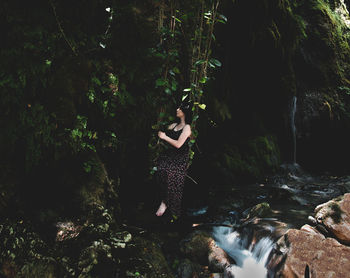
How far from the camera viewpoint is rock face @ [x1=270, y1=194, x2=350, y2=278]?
8.77ft

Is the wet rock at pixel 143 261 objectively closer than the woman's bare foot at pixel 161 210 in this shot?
Yes

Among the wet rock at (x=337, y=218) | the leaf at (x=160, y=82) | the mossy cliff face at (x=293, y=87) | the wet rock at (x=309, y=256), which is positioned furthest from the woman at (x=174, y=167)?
the mossy cliff face at (x=293, y=87)

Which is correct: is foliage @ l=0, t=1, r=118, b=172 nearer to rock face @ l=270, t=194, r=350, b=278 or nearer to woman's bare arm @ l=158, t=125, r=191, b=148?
woman's bare arm @ l=158, t=125, r=191, b=148

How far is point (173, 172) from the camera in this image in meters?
3.49

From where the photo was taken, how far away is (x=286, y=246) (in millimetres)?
3055

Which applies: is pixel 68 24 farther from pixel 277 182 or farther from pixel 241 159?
pixel 277 182

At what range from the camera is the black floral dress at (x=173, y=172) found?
3502mm

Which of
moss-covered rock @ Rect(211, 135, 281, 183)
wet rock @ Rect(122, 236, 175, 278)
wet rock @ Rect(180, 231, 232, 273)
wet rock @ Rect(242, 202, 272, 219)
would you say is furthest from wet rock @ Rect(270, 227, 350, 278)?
moss-covered rock @ Rect(211, 135, 281, 183)

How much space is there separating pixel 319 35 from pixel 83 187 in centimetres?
1141

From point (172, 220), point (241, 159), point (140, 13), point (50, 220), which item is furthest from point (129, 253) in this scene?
point (241, 159)

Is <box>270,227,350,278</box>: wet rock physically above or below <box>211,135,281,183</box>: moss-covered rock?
above

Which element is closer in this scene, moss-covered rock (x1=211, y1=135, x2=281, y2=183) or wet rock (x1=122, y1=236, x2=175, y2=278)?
wet rock (x1=122, y1=236, x2=175, y2=278)

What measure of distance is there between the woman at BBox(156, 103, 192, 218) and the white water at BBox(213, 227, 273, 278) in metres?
1.06

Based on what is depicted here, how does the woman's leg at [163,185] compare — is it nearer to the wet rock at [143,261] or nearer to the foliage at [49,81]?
the wet rock at [143,261]
